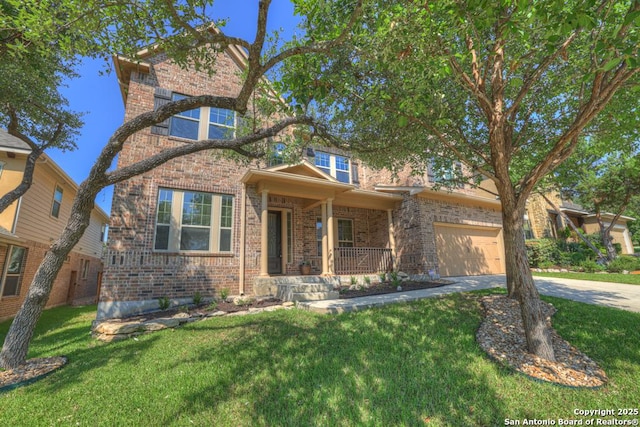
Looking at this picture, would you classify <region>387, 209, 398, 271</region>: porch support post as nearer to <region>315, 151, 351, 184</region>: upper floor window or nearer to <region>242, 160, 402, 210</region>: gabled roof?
<region>242, 160, 402, 210</region>: gabled roof

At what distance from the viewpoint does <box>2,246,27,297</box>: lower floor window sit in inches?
378

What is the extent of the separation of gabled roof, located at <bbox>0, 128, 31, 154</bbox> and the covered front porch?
24.8ft

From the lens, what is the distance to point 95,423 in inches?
111

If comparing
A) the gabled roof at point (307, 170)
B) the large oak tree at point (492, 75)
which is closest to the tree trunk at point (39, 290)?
the large oak tree at point (492, 75)

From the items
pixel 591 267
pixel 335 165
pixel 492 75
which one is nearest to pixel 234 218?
pixel 335 165

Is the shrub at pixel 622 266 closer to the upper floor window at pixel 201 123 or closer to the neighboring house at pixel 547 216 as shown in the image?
the neighboring house at pixel 547 216

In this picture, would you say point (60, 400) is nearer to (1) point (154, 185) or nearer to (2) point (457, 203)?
(1) point (154, 185)

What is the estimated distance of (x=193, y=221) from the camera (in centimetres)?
873

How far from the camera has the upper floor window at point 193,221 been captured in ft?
27.4

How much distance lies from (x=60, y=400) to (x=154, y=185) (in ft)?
20.3

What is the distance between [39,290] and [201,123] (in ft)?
21.9

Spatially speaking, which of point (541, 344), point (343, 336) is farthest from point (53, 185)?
point (541, 344)

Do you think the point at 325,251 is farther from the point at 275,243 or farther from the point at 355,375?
the point at 355,375

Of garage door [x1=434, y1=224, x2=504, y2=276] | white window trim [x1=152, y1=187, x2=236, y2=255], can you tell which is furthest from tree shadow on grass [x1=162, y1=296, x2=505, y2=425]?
garage door [x1=434, y1=224, x2=504, y2=276]
